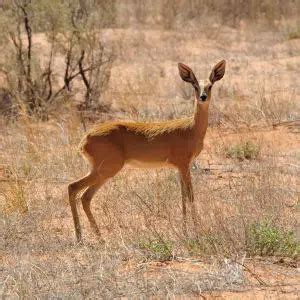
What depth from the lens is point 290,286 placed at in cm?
488

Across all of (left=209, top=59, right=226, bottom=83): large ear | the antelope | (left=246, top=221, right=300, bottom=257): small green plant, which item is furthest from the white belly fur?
(left=246, top=221, right=300, bottom=257): small green plant

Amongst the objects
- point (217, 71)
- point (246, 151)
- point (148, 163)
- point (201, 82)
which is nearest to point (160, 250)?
point (148, 163)

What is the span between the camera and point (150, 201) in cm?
721

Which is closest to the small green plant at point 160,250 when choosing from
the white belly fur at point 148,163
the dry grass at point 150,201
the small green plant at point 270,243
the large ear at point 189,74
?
the dry grass at point 150,201

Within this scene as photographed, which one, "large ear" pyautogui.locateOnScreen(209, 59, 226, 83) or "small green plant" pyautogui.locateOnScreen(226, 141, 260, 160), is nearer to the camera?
"large ear" pyautogui.locateOnScreen(209, 59, 226, 83)

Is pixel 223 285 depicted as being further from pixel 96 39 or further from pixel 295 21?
pixel 295 21

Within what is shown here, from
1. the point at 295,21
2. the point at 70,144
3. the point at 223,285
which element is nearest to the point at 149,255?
the point at 223,285

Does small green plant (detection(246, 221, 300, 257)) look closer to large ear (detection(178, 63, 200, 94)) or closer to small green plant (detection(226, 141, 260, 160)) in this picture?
large ear (detection(178, 63, 200, 94))

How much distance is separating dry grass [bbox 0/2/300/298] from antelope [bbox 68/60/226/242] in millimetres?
326

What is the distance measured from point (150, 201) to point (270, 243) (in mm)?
1939

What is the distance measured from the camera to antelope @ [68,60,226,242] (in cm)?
678

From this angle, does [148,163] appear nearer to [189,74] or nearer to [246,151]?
[189,74]

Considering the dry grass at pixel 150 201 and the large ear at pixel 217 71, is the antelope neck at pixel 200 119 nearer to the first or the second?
the large ear at pixel 217 71

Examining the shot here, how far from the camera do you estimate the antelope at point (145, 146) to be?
22.2 feet
